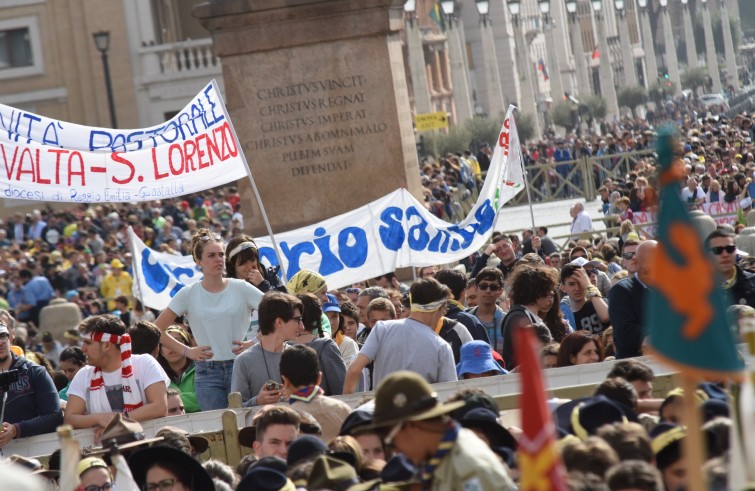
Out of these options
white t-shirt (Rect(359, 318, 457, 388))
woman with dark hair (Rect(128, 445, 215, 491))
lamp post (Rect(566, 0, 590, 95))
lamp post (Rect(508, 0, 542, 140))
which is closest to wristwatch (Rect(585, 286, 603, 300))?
white t-shirt (Rect(359, 318, 457, 388))

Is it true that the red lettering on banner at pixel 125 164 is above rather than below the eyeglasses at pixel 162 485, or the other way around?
above

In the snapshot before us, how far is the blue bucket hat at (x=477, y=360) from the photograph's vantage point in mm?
8508

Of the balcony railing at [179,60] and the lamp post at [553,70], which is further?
the lamp post at [553,70]

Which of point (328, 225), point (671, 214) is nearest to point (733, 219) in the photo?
point (328, 225)

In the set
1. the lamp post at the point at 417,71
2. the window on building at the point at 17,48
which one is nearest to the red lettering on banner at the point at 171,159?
the window on building at the point at 17,48

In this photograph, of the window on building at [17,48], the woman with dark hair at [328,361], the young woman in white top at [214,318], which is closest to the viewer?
the woman with dark hair at [328,361]

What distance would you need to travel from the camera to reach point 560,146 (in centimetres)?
4875

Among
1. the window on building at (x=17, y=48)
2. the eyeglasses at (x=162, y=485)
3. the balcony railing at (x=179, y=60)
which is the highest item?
the window on building at (x=17, y=48)

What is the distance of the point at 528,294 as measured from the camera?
30.6 ft

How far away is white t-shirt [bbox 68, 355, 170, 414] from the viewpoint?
8516 millimetres

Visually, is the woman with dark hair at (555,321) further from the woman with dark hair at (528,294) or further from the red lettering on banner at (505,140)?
the red lettering on banner at (505,140)

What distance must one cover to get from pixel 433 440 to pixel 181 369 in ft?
16.1

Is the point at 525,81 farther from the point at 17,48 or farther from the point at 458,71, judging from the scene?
the point at 17,48

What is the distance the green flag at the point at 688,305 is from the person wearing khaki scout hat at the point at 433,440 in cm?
110
